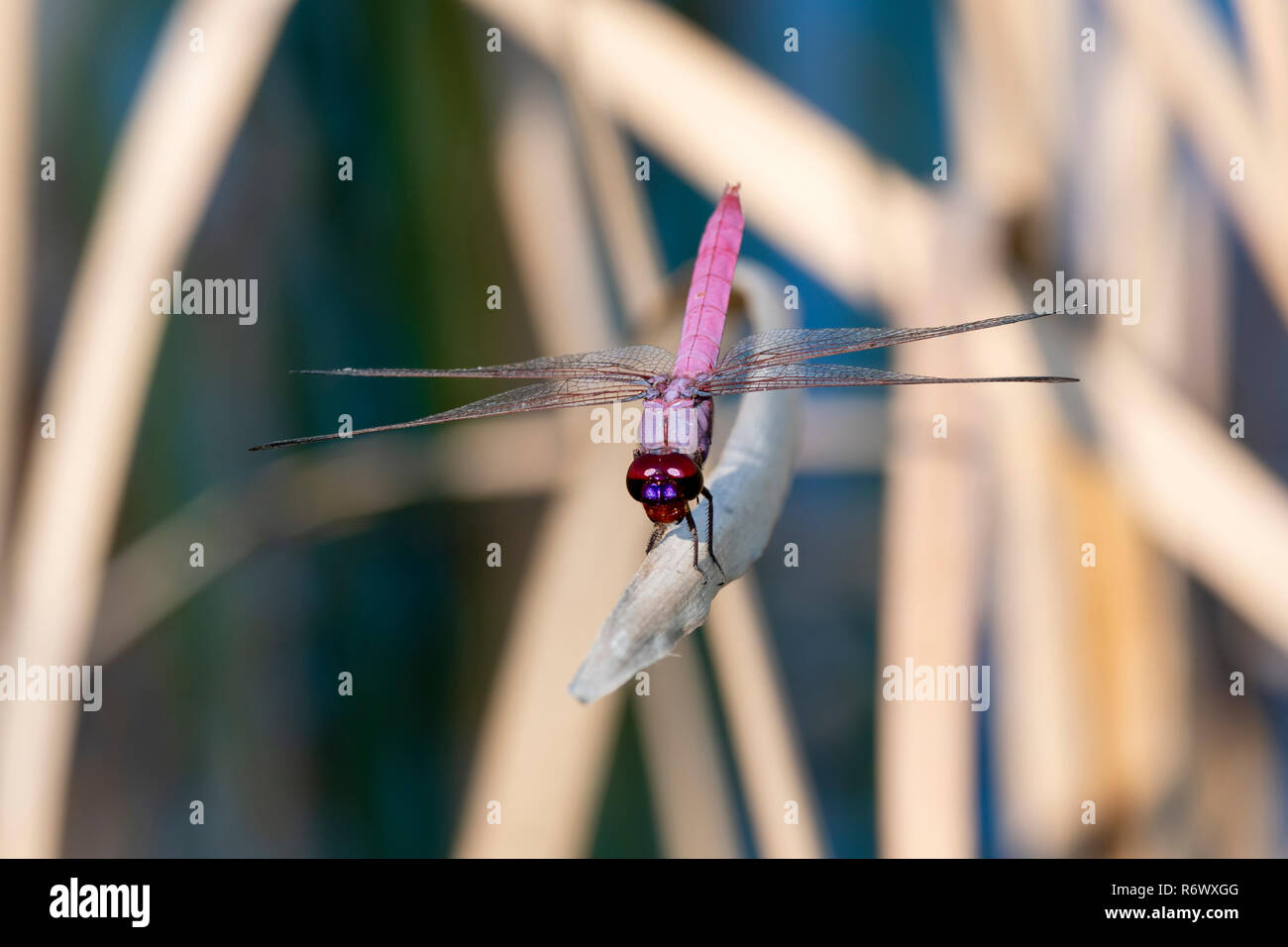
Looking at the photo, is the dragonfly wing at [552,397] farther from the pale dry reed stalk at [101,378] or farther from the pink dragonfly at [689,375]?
the pale dry reed stalk at [101,378]

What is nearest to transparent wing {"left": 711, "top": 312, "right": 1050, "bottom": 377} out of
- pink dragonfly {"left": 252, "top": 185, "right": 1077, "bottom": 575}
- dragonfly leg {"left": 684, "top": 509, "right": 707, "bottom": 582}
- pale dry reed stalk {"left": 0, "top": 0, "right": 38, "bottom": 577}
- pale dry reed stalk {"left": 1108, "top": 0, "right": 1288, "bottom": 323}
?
pink dragonfly {"left": 252, "top": 185, "right": 1077, "bottom": 575}

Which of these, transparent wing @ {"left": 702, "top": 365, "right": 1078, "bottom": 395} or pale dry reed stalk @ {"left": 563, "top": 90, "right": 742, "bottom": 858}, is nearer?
transparent wing @ {"left": 702, "top": 365, "right": 1078, "bottom": 395}

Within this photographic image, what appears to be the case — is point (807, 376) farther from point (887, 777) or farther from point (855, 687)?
point (855, 687)

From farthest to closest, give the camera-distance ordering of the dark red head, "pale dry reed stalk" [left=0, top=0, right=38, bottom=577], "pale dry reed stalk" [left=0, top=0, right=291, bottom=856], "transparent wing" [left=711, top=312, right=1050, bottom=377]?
"pale dry reed stalk" [left=0, top=0, right=38, bottom=577] → "pale dry reed stalk" [left=0, top=0, right=291, bottom=856] → "transparent wing" [left=711, top=312, right=1050, bottom=377] → the dark red head

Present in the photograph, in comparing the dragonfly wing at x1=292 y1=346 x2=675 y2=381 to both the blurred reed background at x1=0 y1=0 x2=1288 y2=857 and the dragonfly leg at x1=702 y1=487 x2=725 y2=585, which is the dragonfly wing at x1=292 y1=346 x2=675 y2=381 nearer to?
the blurred reed background at x1=0 y1=0 x2=1288 y2=857

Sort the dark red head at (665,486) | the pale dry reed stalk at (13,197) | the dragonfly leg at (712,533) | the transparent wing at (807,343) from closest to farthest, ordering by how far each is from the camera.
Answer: the dragonfly leg at (712,533) < the dark red head at (665,486) < the transparent wing at (807,343) < the pale dry reed stalk at (13,197)

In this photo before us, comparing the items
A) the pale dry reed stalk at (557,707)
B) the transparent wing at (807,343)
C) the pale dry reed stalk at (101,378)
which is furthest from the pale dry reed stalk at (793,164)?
the pale dry reed stalk at (101,378)

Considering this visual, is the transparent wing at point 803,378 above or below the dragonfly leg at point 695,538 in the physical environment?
above

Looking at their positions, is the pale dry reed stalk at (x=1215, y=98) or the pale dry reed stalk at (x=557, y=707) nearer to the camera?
A: the pale dry reed stalk at (x=557, y=707)
